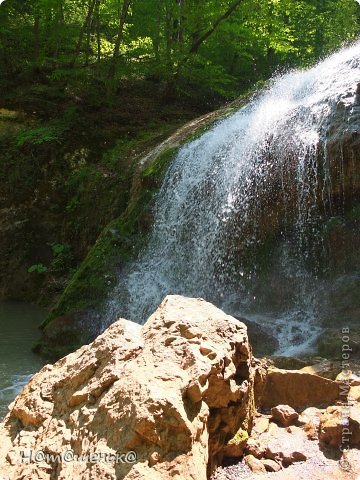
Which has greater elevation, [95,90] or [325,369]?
[95,90]

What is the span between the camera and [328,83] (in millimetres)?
8711

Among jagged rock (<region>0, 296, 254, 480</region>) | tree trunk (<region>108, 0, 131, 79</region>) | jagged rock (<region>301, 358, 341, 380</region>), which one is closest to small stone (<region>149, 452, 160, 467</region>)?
jagged rock (<region>0, 296, 254, 480</region>)

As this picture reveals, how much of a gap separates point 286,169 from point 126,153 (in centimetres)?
475

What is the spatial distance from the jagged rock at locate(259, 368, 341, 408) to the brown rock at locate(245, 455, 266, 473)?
1.00m

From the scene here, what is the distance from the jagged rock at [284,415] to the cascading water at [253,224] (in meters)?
3.10

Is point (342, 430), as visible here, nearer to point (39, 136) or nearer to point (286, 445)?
point (286, 445)

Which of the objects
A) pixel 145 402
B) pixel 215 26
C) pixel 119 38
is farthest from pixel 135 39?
pixel 145 402

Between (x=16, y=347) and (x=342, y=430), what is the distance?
5.17 metres

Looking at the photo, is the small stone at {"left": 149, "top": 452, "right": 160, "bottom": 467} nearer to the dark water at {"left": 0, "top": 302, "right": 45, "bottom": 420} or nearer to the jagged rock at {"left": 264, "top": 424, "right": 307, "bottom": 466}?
the jagged rock at {"left": 264, "top": 424, "right": 307, "bottom": 466}

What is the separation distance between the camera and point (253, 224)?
298 inches

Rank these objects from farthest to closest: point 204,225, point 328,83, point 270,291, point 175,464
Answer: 1. point 328,83
2. point 204,225
3. point 270,291
4. point 175,464

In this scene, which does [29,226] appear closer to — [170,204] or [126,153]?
[126,153]

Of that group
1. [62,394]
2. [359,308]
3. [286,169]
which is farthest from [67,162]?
[62,394]

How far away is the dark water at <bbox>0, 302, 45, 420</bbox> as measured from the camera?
5.40 m
